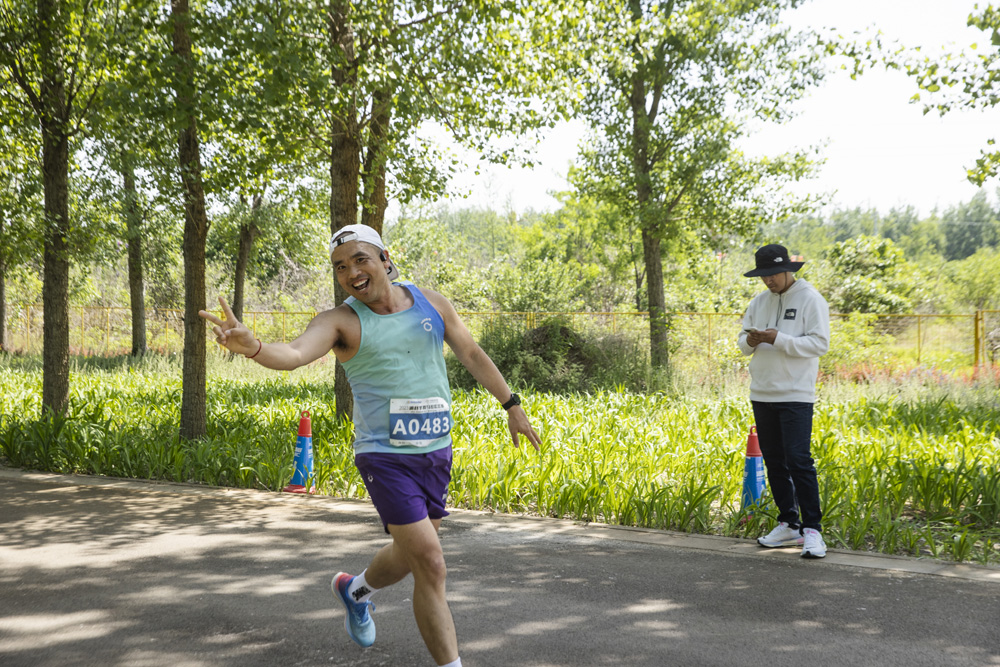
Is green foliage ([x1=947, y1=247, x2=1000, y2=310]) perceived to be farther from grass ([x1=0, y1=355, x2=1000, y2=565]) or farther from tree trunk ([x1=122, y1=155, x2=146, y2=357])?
tree trunk ([x1=122, y1=155, x2=146, y2=357])

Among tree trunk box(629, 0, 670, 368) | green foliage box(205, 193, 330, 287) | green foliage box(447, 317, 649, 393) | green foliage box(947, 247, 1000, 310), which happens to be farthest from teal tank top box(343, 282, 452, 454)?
green foliage box(947, 247, 1000, 310)

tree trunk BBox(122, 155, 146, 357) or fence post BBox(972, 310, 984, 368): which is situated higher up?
tree trunk BBox(122, 155, 146, 357)

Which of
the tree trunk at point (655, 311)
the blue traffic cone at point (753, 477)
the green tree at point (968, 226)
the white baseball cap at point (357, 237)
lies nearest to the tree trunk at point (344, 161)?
the blue traffic cone at point (753, 477)

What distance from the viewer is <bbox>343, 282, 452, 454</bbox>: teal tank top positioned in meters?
3.45

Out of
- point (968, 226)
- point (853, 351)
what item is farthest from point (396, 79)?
point (968, 226)

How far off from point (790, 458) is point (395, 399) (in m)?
3.26

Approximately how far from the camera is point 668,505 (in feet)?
21.5

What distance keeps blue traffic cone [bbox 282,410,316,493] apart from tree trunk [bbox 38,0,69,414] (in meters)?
4.43

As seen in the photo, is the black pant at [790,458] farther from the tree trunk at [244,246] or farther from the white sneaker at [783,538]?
the tree trunk at [244,246]

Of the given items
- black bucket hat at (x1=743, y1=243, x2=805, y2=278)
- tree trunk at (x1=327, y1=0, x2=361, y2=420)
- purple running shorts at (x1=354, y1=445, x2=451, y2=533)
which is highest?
tree trunk at (x1=327, y1=0, x2=361, y2=420)

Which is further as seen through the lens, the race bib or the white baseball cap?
the white baseball cap

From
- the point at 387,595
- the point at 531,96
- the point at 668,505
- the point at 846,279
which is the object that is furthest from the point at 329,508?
the point at 846,279

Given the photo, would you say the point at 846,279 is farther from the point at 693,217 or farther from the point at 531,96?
the point at 531,96

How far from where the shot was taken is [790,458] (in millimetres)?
5570
